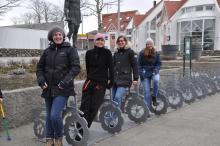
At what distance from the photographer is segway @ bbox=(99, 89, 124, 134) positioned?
21.7 feet

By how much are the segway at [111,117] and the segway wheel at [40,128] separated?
3.61ft

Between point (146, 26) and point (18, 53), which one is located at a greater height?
point (146, 26)

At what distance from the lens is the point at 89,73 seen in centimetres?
613

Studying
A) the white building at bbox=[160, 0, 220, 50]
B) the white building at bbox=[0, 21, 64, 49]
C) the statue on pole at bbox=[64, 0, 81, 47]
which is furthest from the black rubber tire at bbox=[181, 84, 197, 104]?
the white building at bbox=[160, 0, 220, 50]

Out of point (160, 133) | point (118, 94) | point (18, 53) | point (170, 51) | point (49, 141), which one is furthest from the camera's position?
point (18, 53)

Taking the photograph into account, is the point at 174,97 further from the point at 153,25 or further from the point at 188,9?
the point at 153,25

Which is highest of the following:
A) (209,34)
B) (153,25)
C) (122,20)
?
(122,20)

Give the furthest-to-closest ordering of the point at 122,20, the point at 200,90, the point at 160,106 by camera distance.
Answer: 1. the point at 122,20
2. the point at 200,90
3. the point at 160,106

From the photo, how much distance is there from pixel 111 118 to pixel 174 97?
121 inches

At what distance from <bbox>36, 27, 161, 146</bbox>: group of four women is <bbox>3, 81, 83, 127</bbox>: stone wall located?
54.7 inches

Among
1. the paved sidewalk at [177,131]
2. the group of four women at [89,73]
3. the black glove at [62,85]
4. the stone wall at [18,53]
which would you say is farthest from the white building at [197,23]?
the black glove at [62,85]

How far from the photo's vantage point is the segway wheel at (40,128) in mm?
6102

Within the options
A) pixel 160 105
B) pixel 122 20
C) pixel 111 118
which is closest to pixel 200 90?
pixel 160 105

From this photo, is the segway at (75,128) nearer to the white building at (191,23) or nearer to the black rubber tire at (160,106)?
the black rubber tire at (160,106)
